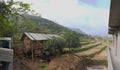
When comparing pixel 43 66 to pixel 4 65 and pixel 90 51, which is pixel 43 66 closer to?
pixel 90 51

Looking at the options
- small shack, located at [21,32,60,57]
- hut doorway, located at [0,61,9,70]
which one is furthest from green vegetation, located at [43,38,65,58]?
hut doorway, located at [0,61,9,70]

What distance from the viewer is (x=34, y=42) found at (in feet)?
25.1

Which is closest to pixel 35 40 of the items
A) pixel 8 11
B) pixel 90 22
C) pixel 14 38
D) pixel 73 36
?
pixel 14 38

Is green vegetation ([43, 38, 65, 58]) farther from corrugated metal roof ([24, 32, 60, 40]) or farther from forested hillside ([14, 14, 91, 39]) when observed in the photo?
forested hillside ([14, 14, 91, 39])

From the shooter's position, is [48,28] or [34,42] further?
[48,28]

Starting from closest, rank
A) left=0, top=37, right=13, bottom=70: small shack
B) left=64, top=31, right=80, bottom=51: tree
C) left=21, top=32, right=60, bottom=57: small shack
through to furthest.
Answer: left=0, top=37, right=13, bottom=70: small shack < left=21, top=32, right=60, bottom=57: small shack < left=64, top=31, right=80, bottom=51: tree

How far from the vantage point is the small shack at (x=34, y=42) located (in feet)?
24.7

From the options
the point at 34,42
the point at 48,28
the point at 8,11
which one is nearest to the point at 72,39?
the point at 48,28

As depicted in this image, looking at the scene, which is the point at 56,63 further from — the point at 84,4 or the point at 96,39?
the point at 84,4

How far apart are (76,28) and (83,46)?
2.41ft

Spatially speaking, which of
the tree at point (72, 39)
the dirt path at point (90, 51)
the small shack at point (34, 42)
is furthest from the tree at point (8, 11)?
the dirt path at point (90, 51)

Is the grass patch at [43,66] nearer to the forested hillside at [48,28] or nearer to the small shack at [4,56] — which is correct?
the forested hillside at [48,28]

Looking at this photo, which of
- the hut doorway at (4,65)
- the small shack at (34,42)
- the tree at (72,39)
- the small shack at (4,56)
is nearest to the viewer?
the small shack at (4,56)

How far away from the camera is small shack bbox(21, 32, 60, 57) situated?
7532 mm
